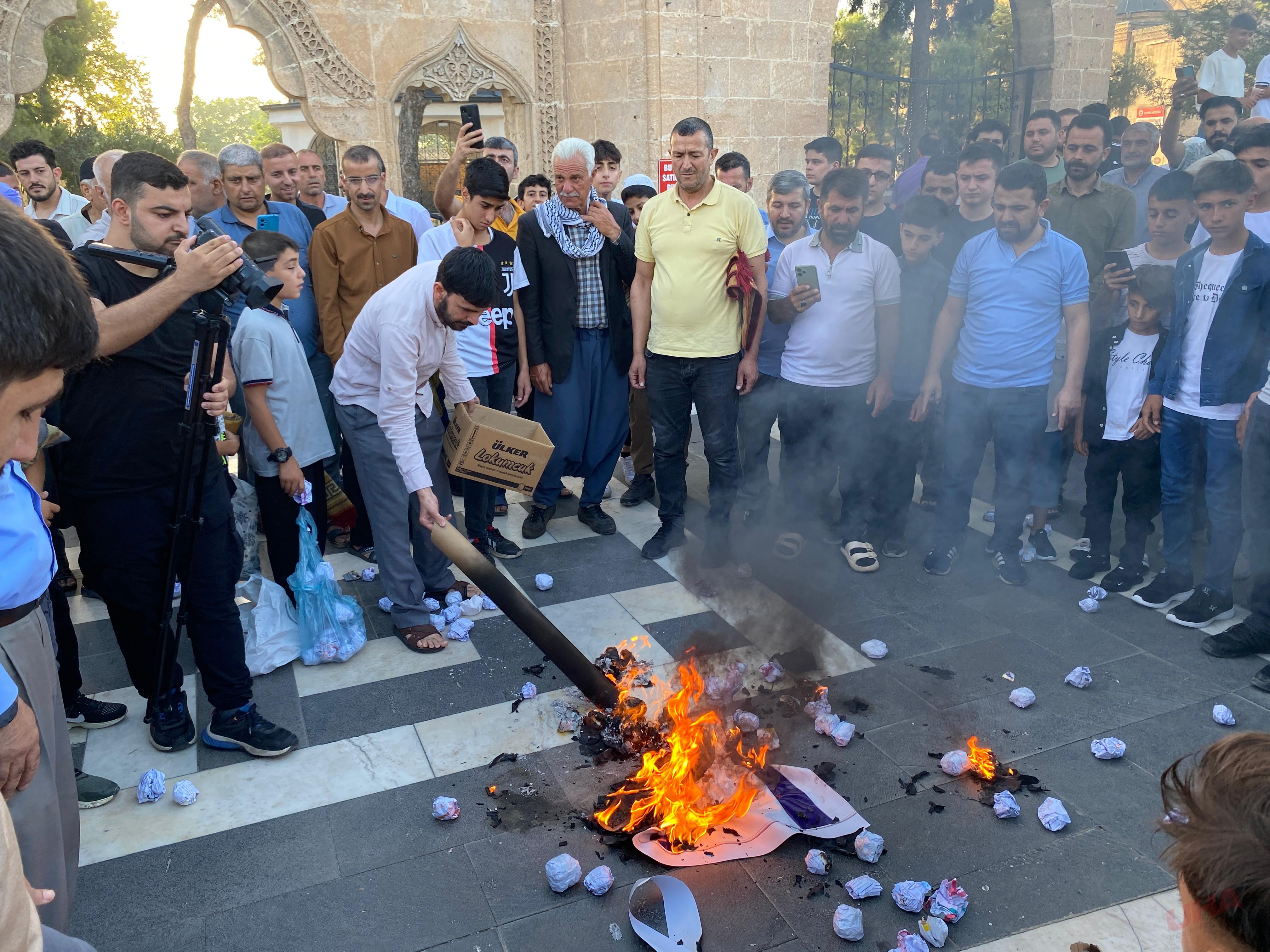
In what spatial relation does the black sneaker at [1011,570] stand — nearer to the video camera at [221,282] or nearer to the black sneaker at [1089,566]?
the black sneaker at [1089,566]

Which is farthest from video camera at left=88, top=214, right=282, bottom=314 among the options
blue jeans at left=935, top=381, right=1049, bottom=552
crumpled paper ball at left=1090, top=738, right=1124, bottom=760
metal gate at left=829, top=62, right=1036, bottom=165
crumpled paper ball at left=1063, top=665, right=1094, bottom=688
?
metal gate at left=829, top=62, right=1036, bottom=165

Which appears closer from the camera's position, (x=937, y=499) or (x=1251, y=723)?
(x=1251, y=723)

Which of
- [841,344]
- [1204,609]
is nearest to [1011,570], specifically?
[1204,609]

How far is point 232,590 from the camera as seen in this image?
3600 millimetres

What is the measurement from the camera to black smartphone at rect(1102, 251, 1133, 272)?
4.99m

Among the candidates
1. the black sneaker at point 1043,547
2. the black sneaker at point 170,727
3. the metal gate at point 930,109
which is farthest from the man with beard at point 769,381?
the metal gate at point 930,109

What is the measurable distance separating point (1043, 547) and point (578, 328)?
3276 millimetres

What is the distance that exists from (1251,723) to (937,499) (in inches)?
88.2

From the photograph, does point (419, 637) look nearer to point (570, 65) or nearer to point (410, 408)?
point (410, 408)

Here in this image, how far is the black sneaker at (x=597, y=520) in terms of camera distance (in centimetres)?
607

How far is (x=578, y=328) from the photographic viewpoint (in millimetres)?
5953

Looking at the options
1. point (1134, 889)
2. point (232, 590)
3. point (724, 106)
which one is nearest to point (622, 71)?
point (724, 106)

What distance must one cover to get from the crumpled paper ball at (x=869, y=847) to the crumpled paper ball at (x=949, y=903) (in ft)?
0.77

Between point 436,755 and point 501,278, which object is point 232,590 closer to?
point 436,755
